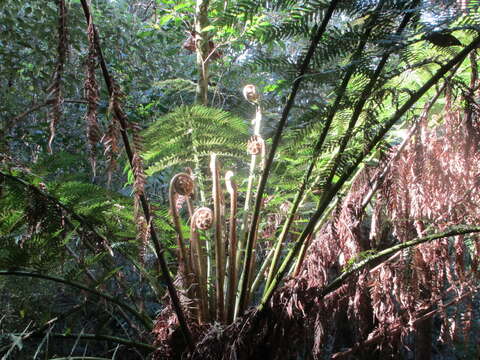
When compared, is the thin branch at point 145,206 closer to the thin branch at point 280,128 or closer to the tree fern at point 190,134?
the thin branch at point 280,128

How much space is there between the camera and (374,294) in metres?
1.33

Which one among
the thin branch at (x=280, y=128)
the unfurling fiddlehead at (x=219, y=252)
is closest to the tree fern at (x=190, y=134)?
the unfurling fiddlehead at (x=219, y=252)

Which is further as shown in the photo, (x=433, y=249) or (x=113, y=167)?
(x=433, y=249)

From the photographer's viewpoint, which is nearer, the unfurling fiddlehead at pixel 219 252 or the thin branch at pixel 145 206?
the thin branch at pixel 145 206

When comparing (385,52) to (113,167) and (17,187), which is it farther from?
(17,187)

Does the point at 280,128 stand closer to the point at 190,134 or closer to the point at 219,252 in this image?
the point at 219,252

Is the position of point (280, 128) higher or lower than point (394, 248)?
higher

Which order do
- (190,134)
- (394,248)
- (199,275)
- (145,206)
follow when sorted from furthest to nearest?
(190,134) → (199,275) → (394,248) → (145,206)

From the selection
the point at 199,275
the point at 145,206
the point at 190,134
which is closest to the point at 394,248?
the point at 199,275

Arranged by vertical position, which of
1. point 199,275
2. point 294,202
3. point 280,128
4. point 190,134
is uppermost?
point 190,134

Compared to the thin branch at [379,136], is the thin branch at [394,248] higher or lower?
lower

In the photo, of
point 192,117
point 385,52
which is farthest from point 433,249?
point 192,117

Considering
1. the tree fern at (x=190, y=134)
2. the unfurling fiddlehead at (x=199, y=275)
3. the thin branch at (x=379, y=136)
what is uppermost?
the tree fern at (x=190, y=134)

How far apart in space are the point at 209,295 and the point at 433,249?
27.2 inches
